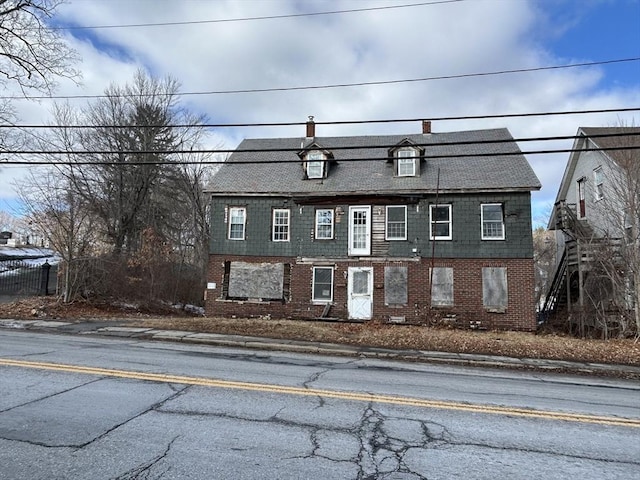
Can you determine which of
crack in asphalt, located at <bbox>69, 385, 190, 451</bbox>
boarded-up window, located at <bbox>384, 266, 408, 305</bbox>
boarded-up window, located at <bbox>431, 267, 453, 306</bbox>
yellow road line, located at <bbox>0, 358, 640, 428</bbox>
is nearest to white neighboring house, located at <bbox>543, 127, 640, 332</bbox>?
boarded-up window, located at <bbox>431, 267, 453, 306</bbox>

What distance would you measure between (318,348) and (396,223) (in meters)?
9.31

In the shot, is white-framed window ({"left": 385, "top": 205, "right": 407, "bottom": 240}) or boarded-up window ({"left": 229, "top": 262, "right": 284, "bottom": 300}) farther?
boarded-up window ({"left": 229, "top": 262, "right": 284, "bottom": 300})

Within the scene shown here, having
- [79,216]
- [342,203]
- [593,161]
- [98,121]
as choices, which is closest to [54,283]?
[79,216]

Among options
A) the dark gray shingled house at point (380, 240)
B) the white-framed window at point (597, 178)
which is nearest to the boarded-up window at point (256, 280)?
the dark gray shingled house at point (380, 240)

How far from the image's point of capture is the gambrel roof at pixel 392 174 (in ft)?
60.5

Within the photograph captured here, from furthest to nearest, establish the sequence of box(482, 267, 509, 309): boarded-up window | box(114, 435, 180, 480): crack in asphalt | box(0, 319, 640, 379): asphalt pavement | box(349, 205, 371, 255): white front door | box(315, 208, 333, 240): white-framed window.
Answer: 1. box(315, 208, 333, 240): white-framed window
2. box(349, 205, 371, 255): white front door
3. box(482, 267, 509, 309): boarded-up window
4. box(0, 319, 640, 379): asphalt pavement
5. box(114, 435, 180, 480): crack in asphalt

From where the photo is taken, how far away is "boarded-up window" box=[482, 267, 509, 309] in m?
17.8

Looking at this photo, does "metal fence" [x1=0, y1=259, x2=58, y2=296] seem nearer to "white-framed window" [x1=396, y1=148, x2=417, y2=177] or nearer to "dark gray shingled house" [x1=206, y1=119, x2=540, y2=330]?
"dark gray shingled house" [x1=206, y1=119, x2=540, y2=330]

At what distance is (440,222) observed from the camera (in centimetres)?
1859

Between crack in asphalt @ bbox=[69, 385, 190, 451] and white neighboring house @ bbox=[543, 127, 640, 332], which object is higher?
white neighboring house @ bbox=[543, 127, 640, 332]

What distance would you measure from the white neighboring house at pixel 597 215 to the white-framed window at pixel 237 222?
46.0 ft

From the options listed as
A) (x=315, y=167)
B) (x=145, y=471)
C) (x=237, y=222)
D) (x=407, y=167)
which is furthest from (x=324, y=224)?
(x=145, y=471)

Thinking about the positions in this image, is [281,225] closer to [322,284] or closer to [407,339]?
[322,284]

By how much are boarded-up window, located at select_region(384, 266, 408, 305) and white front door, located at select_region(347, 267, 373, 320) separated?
0.72 m
